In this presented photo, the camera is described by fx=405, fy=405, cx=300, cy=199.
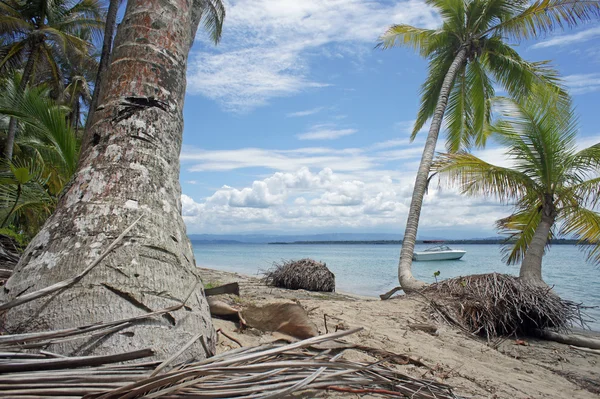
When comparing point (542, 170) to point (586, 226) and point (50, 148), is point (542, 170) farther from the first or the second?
point (50, 148)

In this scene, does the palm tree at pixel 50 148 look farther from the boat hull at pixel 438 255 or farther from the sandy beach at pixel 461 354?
the boat hull at pixel 438 255

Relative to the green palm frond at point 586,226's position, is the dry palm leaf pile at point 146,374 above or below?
below

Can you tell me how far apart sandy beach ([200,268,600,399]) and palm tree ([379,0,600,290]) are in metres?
4.27

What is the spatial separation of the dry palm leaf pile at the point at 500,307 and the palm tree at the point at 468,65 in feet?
10.7

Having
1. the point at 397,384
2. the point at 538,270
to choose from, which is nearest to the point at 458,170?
the point at 538,270

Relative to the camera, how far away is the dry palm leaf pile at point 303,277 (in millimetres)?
9164

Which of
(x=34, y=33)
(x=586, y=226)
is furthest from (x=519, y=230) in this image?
(x=34, y=33)

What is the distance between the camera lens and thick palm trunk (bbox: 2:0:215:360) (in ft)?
5.08

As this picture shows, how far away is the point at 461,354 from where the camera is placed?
13.3 feet

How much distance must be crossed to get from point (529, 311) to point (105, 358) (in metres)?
6.54

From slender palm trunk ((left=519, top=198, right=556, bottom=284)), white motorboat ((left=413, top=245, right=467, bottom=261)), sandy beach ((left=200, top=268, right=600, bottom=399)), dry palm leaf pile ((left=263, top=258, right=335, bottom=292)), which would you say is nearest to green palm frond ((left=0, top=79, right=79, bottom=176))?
sandy beach ((left=200, top=268, right=600, bottom=399))

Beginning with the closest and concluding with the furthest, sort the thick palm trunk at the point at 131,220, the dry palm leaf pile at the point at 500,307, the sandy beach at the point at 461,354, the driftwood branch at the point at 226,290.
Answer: the thick palm trunk at the point at 131,220 < the sandy beach at the point at 461,354 < the driftwood branch at the point at 226,290 < the dry palm leaf pile at the point at 500,307

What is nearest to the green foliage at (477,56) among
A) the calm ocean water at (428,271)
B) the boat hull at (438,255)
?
the calm ocean water at (428,271)

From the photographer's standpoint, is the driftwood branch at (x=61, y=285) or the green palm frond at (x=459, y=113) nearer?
the driftwood branch at (x=61, y=285)
